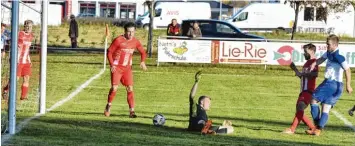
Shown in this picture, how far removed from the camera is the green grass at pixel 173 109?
567 inches

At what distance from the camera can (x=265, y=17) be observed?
73.2 metres

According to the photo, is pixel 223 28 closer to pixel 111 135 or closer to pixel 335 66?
pixel 335 66

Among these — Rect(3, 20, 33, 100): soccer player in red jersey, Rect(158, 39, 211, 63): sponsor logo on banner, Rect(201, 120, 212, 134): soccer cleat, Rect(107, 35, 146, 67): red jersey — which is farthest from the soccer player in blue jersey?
Rect(158, 39, 211, 63): sponsor logo on banner

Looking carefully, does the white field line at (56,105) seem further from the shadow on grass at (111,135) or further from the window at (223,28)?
the window at (223,28)

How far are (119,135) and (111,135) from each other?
13 cm

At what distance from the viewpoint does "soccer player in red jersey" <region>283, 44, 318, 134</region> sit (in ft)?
52.6

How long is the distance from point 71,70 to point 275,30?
4220cm

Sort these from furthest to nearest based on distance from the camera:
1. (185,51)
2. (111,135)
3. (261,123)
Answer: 1. (185,51)
2. (261,123)
3. (111,135)

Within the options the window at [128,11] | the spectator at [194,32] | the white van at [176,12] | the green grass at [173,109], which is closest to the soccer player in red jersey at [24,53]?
the green grass at [173,109]

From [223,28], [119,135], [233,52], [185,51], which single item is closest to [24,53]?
[119,135]

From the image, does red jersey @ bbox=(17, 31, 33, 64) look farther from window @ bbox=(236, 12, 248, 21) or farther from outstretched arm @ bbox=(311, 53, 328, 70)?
window @ bbox=(236, 12, 248, 21)

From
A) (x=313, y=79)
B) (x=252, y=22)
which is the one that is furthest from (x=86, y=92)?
(x=252, y=22)

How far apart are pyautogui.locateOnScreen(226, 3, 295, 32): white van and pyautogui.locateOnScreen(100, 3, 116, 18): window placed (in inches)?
590

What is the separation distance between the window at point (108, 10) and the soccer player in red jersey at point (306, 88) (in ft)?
225
